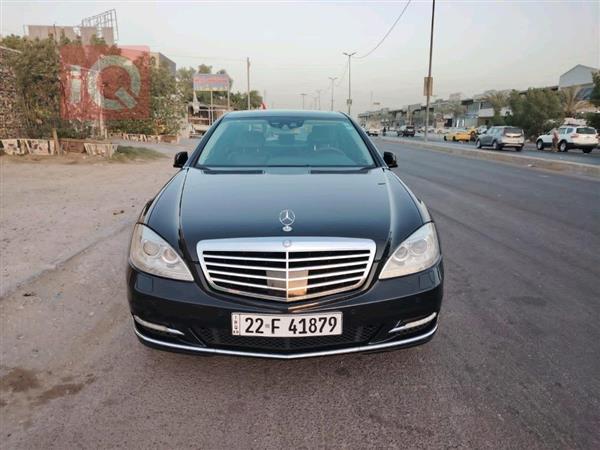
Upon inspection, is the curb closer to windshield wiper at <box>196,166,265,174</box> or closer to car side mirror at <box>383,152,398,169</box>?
car side mirror at <box>383,152,398,169</box>

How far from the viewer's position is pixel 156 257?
258 centimetres

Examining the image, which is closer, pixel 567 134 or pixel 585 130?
pixel 585 130

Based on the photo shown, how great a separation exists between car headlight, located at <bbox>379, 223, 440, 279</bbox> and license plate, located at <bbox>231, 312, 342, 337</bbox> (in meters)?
0.37

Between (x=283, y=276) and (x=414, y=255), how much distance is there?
741 mm

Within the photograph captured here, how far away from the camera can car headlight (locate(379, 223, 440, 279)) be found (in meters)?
2.54

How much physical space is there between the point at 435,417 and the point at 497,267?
2909mm

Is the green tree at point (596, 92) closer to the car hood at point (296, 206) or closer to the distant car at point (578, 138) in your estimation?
the distant car at point (578, 138)

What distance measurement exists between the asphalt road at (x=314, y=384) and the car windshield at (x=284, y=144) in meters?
1.42

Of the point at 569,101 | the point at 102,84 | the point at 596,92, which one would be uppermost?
Result: the point at 569,101

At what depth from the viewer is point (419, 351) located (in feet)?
10.0

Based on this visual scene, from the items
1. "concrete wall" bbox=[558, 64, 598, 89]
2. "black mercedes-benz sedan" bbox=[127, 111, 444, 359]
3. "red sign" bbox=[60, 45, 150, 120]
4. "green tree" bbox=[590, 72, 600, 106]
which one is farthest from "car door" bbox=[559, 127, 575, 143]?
"black mercedes-benz sedan" bbox=[127, 111, 444, 359]

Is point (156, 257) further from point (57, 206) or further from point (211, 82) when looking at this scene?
point (211, 82)

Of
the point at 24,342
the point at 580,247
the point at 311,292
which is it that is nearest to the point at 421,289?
the point at 311,292

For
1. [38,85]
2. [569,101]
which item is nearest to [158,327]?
[38,85]
